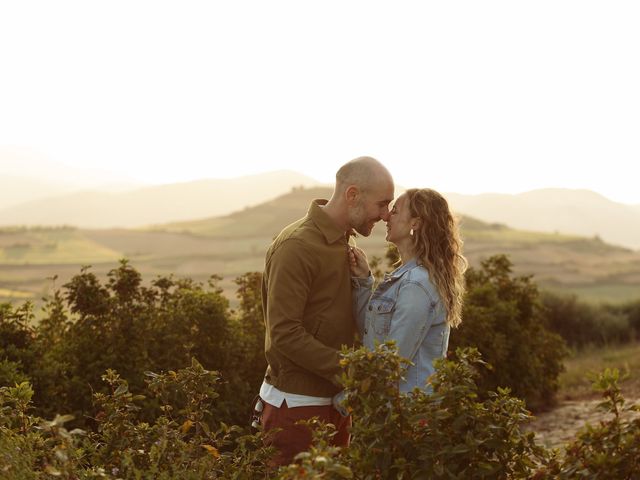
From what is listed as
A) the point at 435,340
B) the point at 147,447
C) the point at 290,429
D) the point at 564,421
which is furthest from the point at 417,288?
the point at 564,421

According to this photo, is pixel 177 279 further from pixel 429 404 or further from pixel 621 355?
pixel 621 355

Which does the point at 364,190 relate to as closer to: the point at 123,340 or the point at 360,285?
the point at 360,285

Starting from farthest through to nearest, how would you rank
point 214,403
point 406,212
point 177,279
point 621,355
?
point 621,355 < point 177,279 < point 214,403 < point 406,212

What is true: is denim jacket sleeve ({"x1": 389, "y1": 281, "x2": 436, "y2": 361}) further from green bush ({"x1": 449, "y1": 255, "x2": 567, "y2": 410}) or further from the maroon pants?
green bush ({"x1": 449, "y1": 255, "x2": 567, "y2": 410})

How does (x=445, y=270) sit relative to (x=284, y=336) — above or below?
above

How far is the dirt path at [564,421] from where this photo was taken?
28.7ft

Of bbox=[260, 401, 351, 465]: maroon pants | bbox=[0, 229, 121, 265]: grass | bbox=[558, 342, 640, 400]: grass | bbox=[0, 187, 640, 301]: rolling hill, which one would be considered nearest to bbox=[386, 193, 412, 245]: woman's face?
bbox=[260, 401, 351, 465]: maroon pants

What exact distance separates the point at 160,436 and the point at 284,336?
2.63ft

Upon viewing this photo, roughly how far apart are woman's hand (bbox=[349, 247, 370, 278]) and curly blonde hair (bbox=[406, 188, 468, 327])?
330 millimetres

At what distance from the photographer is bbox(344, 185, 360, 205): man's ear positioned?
4023 millimetres

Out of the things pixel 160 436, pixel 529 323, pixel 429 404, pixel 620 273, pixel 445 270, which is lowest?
pixel 620 273

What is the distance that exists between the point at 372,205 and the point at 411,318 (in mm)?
707

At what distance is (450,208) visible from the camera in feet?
13.4

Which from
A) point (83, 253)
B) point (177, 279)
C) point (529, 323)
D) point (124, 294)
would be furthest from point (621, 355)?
point (83, 253)
